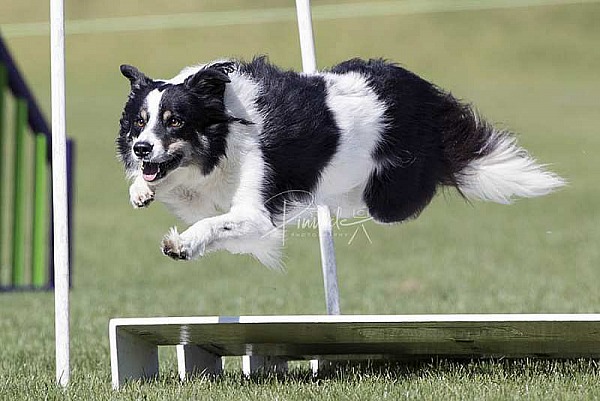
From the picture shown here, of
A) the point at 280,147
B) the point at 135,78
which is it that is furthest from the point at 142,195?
the point at 280,147

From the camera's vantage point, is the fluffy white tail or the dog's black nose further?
the fluffy white tail

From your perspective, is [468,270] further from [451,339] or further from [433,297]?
[451,339]

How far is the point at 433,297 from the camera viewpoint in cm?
1083

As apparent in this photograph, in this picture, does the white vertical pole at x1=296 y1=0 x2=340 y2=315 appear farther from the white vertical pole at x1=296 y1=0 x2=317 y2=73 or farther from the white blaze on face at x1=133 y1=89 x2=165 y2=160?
the white blaze on face at x1=133 y1=89 x2=165 y2=160

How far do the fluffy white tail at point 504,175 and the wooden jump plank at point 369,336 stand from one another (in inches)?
24.0

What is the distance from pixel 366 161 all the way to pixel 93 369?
255 centimetres

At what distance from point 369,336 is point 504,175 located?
3.14 feet

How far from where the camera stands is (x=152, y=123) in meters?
4.14

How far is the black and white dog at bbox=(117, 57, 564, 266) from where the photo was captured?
165 inches

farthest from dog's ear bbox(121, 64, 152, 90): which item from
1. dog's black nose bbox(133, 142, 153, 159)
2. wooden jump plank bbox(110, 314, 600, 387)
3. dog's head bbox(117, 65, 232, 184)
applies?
wooden jump plank bbox(110, 314, 600, 387)

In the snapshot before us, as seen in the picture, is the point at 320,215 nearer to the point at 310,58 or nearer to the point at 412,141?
the point at 310,58

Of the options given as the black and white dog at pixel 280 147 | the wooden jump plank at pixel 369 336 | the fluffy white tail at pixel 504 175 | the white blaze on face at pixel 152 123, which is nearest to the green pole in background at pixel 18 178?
the wooden jump plank at pixel 369 336

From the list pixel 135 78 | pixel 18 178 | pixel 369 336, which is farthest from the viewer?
pixel 18 178

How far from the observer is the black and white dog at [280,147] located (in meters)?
4.18
